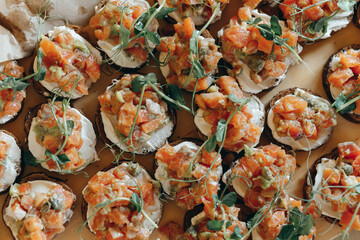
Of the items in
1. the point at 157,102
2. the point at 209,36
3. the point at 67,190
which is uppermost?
the point at 209,36

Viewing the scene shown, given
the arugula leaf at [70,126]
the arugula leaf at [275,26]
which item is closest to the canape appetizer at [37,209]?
the arugula leaf at [70,126]

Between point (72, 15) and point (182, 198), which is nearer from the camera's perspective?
point (182, 198)

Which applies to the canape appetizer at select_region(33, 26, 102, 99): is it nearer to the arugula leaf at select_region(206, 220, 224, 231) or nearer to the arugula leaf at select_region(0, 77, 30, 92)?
the arugula leaf at select_region(0, 77, 30, 92)

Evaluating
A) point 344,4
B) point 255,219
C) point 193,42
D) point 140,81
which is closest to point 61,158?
point 140,81

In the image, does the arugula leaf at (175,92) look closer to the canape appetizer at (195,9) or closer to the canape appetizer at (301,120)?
the canape appetizer at (195,9)

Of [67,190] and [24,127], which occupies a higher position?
[24,127]

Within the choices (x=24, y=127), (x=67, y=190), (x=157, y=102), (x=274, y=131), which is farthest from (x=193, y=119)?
(x=24, y=127)

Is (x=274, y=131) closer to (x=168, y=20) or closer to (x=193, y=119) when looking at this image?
(x=193, y=119)
